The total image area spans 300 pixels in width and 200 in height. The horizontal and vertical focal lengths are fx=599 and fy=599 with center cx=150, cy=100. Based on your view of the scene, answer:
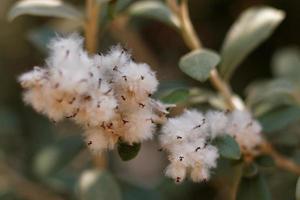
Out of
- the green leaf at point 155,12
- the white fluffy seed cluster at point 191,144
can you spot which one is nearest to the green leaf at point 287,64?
the green leaf at point 155,12

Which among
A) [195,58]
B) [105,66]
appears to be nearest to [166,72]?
[195,58]

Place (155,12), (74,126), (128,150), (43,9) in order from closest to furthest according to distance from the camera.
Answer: (128,150), (43,9), (155,12), (74,126)

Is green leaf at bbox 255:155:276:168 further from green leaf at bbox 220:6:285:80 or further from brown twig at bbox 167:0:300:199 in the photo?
green leaf at bbox 220:6:285:80

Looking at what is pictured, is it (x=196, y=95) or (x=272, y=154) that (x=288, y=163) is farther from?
(x=196, y=95)

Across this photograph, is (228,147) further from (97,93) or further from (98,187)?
(98,187)

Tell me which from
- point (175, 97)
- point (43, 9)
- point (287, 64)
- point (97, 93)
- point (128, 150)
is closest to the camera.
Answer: point (97, 93)

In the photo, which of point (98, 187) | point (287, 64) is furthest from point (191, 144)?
point (287, 64)
